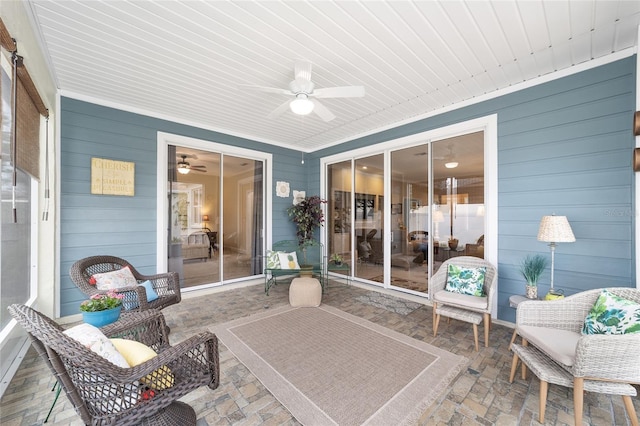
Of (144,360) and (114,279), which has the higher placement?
(114,279)

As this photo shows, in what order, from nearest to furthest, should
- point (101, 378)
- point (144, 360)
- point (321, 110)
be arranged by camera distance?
1. point (101, 378)
2. point (144, 360)
3. point (321, 110)

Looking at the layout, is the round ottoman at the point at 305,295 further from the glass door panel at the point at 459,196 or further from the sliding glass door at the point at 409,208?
the glass door panel at the point at 459,196

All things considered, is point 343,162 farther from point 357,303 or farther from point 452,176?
point 357,303

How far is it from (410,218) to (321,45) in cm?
305

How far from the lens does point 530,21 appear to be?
2.22 meters

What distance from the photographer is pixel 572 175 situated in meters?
2.86

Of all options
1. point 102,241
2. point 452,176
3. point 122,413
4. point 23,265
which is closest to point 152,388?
point 122,413

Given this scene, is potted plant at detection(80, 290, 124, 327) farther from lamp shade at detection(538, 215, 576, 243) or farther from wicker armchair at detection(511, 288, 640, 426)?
lamp shade at detection(538, 215, 576, 243)

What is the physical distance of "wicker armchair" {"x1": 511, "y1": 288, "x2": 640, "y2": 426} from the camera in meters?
1.60

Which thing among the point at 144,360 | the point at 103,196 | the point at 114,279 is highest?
the point at 103,196

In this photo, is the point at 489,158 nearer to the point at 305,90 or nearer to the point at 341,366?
the point at 305,90

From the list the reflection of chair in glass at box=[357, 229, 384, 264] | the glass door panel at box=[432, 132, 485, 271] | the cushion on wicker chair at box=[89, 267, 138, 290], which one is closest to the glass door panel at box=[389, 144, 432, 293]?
the glass door panel at box=[432, 132, 485, 271]

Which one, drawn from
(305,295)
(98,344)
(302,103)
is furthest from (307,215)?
(98,344)

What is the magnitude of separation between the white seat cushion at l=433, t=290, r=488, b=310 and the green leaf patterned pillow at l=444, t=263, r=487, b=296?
0.09m
